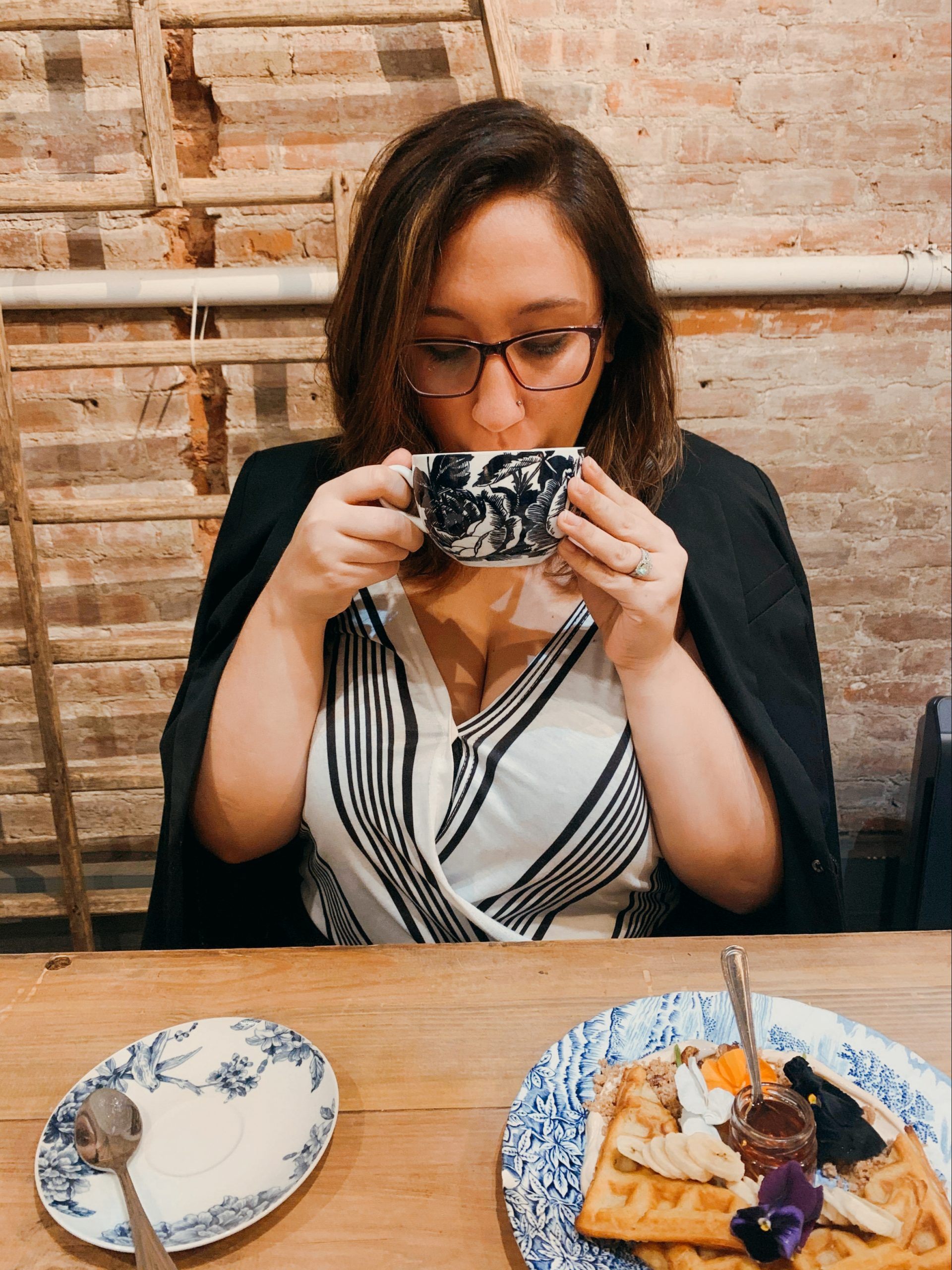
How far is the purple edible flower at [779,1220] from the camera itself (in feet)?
1.44

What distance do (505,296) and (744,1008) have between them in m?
0.66

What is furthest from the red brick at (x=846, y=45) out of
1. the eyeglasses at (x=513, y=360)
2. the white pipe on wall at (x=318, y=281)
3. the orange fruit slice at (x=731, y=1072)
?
the orange fruit slice at (x=731, y=1072)

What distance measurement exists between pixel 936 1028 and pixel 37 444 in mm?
1607

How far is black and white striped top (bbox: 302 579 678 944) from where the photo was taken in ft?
3.12

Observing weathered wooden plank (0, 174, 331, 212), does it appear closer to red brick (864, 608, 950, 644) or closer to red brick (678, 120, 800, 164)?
red brick (678, 120, 800, 164)

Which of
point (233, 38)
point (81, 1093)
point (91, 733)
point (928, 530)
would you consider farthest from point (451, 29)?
point (81, 1093)

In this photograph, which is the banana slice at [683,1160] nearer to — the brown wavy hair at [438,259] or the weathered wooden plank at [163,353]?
the brown wavy hair at [438,259]

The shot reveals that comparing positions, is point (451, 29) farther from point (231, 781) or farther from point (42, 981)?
point (42, 981)

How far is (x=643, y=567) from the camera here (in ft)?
2.64

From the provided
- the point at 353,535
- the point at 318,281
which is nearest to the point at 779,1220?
the point at 353,535

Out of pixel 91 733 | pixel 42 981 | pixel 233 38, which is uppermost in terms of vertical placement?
pixel 233 38

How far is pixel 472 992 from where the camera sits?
720 millimetres

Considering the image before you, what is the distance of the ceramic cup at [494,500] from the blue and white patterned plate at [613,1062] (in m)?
0.36

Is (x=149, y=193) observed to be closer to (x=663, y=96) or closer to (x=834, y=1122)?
(x=663, y=96)
